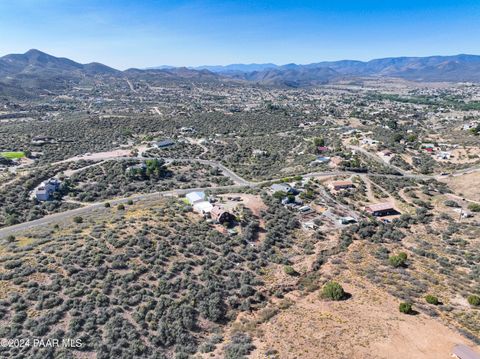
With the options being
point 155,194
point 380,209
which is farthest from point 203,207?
point 380,209

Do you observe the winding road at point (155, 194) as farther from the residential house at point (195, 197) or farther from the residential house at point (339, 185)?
the residential house at point (339, 185)

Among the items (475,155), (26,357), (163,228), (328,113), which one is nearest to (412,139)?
(475,155)

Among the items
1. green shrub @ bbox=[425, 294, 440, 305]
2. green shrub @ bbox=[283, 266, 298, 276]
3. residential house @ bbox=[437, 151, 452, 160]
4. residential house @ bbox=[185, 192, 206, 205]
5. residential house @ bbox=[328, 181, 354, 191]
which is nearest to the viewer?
green shrub @ bbox=[425, 294, 440, 305]

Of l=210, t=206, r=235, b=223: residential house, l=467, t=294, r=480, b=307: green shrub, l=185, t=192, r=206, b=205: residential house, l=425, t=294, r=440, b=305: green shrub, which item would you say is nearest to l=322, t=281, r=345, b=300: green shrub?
l=425, t=294, r=440, b=305: green shrub

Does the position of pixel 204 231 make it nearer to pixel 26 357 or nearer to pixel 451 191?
pixel 26 357

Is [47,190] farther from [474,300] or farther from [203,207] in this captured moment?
[474,300]

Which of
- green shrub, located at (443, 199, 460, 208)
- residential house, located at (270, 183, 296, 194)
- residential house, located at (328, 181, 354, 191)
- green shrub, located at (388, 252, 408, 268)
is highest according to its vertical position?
residential house, located at (270, 183, 296, 194)

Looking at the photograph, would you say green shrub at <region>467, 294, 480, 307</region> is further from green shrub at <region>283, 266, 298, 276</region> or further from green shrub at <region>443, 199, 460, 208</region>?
green shrub at <region>443, 199, 460, 208</region>
